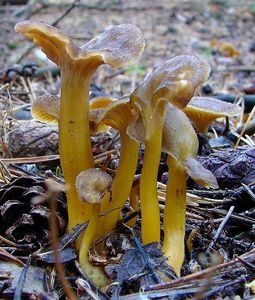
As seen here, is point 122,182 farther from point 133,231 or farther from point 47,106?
point 47,106

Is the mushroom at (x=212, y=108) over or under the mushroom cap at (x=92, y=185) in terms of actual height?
over

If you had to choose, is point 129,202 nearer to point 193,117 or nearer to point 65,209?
point 65,209

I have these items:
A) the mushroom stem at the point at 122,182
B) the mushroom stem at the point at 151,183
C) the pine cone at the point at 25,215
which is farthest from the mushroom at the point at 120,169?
the pine cone at the point at 25,215

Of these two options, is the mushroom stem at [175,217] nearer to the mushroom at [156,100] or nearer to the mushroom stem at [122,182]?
the mushroom at [156,100]

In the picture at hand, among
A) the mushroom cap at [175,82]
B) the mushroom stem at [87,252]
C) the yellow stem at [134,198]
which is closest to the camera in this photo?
the mushroom cap at [175,82]

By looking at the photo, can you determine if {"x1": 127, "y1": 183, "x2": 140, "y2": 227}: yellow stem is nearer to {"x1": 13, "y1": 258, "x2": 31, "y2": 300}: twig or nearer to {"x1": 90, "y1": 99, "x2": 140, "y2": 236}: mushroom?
{"x1": 90, "y1": 99, "x2": 140, "y2": 236}: mushroom

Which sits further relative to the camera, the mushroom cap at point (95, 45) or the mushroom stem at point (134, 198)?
the mushroom stem at point (134, 198)
